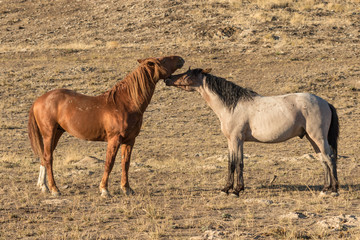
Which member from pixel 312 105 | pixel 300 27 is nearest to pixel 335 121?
pixel 312 105

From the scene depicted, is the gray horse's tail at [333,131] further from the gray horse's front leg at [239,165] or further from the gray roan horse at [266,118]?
the gray horse's front leg at [239,165]

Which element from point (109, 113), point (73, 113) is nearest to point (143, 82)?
point (109, 113)

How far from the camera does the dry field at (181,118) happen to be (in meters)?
8.02

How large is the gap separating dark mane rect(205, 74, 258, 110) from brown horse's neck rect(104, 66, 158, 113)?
1.05 m

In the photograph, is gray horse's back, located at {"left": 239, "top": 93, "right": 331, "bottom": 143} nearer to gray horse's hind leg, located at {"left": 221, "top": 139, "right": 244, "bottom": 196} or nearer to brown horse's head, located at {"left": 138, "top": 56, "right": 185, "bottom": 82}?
gray horse's hind leg, located at {"left": 221, "top": 139, "right": 244, "bottom": 196}

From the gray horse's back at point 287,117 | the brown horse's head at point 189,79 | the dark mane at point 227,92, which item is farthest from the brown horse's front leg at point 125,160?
the gray horse's back at point 287,117

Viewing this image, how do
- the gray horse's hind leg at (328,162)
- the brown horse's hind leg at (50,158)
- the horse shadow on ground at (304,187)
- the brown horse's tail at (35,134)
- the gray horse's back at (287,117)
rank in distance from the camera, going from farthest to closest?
the horse shadow on ground at (304,187), the brown horse's tail at (35,134), the brown horse's hind leg at (50,158), the gray horse's hind leg at (328,162), the gray horse's back at (287,117)

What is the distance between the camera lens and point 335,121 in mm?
9727

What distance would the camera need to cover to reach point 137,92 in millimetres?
9742

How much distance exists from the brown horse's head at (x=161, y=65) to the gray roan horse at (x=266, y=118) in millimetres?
226

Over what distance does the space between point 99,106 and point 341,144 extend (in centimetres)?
1027

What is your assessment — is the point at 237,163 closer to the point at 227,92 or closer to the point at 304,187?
the point at 227,92

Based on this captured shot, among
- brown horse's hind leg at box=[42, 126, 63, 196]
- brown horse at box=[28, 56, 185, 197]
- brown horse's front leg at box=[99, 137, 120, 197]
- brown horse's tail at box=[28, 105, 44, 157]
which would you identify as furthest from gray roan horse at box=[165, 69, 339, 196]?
brown horse's tail at box=[28, 105, 44, 157]

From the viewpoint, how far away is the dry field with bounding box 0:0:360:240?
316 inches
